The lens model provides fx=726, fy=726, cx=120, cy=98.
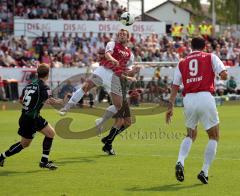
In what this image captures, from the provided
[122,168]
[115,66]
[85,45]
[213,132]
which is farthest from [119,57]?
[85,45]

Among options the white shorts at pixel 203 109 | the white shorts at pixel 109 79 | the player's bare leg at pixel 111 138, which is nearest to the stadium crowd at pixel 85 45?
the white shorts at pixel 109 79

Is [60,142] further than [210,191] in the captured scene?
Yes

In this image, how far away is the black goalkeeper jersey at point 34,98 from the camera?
41.9ft

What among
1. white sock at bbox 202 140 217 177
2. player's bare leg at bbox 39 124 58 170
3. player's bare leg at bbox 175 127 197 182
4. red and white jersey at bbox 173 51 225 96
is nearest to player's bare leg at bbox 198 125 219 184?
white sock at bbox 202 140 217 177

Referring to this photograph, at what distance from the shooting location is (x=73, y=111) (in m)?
31.5

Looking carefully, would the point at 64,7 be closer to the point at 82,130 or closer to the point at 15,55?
the point at 15,55

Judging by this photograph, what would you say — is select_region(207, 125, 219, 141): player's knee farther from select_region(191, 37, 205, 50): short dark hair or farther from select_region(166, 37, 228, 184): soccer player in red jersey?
select_region(191, 37, 205, 50): short dark hair

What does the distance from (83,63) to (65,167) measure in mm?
26610

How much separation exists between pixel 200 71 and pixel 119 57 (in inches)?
186

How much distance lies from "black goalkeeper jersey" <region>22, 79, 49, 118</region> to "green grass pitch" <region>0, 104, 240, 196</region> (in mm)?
1075

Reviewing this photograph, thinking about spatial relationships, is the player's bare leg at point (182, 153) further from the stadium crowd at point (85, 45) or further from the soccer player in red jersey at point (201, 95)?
the stadium crowd at point (85, 45)

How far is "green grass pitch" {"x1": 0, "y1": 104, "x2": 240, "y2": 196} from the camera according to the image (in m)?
10.9

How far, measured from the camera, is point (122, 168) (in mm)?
13328

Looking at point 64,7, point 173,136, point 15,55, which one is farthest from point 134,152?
point 64,7
